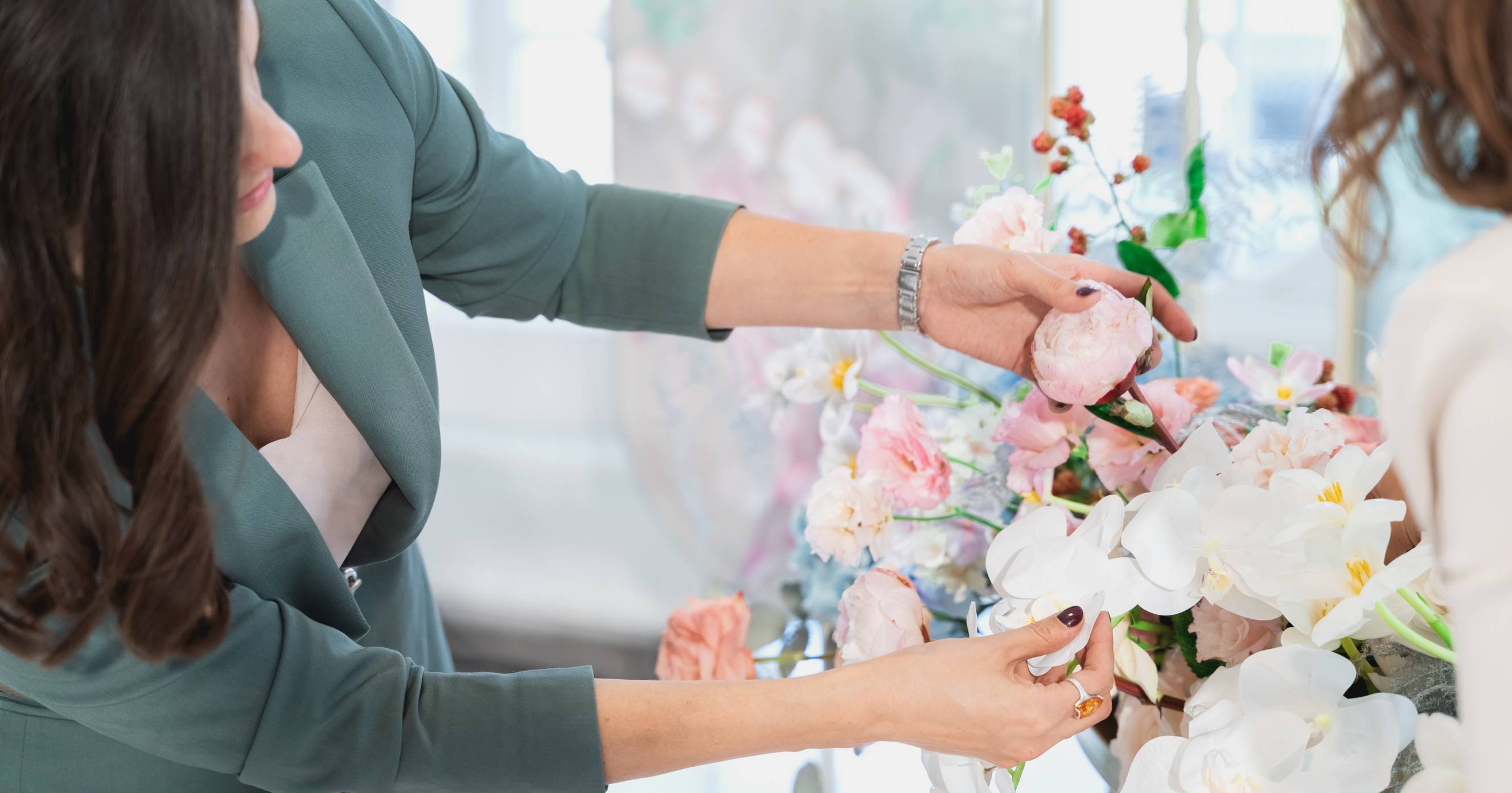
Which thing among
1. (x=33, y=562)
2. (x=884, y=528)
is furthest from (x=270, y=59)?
(x=884, y=528)

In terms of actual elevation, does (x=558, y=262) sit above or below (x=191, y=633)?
above

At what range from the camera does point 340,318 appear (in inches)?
29.0

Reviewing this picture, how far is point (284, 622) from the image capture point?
64 cm

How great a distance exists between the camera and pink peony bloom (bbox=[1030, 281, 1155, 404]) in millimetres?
598

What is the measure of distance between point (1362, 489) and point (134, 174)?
1.87 ft

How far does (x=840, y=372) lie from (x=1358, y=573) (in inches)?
18.2

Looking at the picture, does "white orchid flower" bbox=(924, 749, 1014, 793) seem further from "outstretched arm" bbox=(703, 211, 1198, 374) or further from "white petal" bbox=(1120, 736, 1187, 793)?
"outstretched arm" bbox=(703, 211, 1198, 374)

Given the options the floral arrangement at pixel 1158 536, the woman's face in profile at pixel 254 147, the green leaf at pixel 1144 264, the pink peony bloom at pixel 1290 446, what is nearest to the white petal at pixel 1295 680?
the floral arrangement at pixel 1158 536

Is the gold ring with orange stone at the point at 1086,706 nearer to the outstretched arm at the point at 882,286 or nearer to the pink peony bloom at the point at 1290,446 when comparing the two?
the pink peony bloom at the point at 1290,446

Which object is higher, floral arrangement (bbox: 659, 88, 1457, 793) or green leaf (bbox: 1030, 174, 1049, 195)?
green leaf (bbox: 1030, 174, 1049, 195)

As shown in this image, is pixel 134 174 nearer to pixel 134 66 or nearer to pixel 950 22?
pixel 134 66

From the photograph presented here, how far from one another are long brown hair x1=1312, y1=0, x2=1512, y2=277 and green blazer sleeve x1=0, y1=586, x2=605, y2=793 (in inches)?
20.0

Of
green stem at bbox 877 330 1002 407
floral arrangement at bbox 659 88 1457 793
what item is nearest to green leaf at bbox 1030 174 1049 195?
floral arrangement at bbox 659 88 1457 793

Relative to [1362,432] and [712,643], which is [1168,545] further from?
[712,643]
